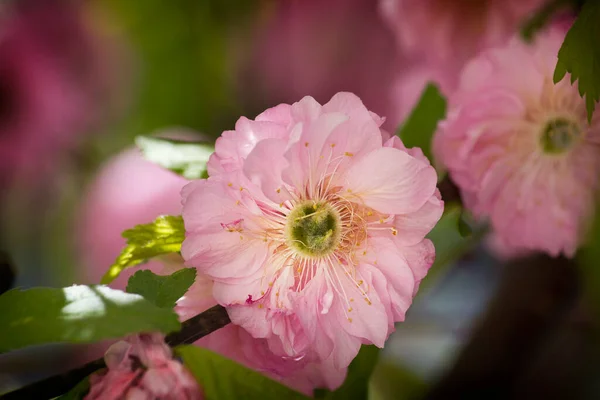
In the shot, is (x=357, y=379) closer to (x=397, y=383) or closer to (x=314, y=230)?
(x=314, y=230)

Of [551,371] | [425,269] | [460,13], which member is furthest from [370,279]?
[551,371]

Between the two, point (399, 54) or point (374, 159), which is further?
point (399, 54)

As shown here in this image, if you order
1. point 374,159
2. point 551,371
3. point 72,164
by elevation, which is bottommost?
point 551,371

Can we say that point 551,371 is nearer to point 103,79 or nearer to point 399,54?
point 399,54

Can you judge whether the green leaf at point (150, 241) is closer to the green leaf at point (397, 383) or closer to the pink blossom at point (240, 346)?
the pink blossom at point (240, 346)

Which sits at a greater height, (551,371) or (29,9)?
(29,9)

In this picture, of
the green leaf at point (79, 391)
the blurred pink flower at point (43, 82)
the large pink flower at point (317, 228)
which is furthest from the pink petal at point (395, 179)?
the blurred pink flower at point (43, 82)

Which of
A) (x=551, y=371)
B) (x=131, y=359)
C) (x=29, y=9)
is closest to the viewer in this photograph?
(x=131, y=359)

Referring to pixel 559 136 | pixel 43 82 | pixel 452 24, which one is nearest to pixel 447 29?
pixel 452 24
